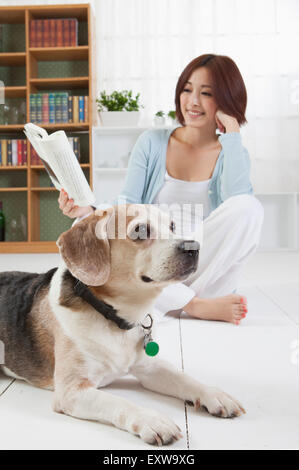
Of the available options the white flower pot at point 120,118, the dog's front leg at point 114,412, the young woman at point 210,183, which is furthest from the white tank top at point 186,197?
the white flower pot at point 120,118

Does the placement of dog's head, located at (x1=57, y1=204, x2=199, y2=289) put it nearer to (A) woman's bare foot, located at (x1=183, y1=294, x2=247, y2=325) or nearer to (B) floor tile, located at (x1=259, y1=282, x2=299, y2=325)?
Result: (A) woman's bare foot, located at (x1=183, y1=294, x2=247, y2=325)

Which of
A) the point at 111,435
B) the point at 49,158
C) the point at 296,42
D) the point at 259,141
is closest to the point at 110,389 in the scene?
the point at 111,435

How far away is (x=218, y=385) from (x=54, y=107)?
4.48m

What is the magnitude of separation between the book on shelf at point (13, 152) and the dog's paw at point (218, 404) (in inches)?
181

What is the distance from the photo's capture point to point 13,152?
17.4 ft

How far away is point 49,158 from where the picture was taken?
1.48m

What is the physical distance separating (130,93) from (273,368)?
4.10 meters

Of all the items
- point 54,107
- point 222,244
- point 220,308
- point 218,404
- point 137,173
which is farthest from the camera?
point 54,107

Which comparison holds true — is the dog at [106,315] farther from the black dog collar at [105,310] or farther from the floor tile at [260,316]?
the floor tile at [260,316]

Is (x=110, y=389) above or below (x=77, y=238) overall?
below

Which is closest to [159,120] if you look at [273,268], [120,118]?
[120,118]

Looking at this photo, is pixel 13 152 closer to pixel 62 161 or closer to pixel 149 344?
pixel 62 161
